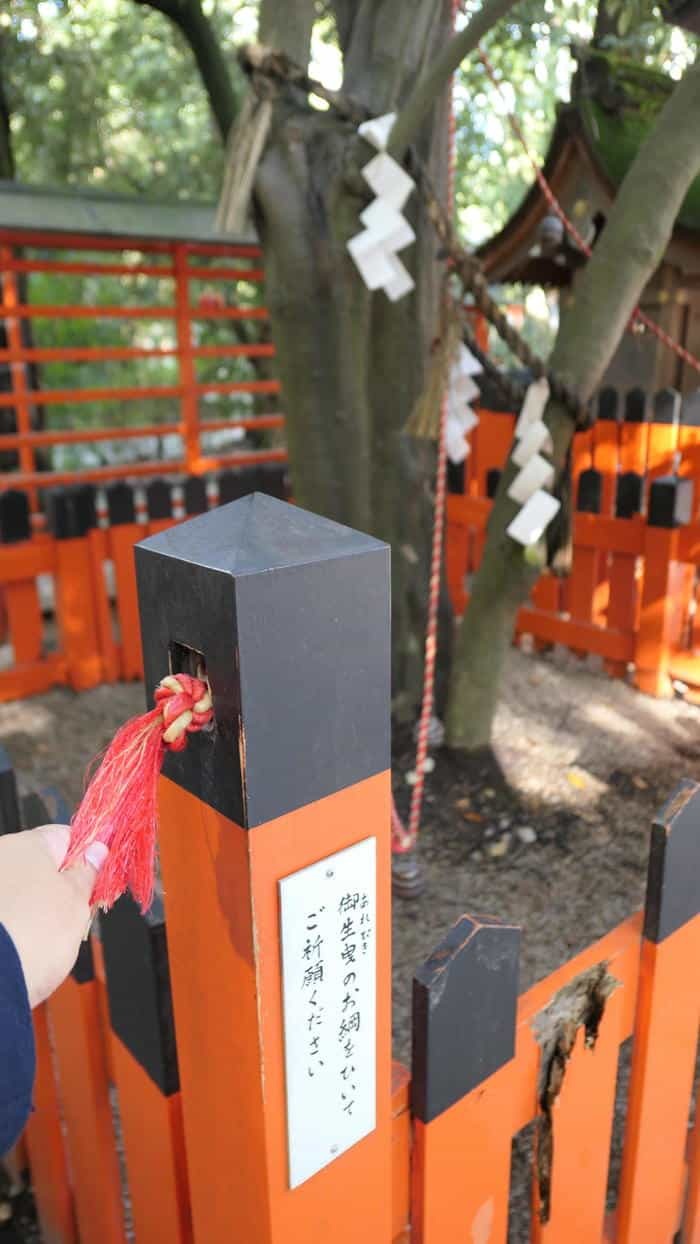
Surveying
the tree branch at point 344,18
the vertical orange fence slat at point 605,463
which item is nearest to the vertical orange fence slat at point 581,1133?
the vertical orange fence slat at point 605,463

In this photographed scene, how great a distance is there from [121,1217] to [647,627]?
3.20 meters

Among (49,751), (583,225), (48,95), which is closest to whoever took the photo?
(49,751)

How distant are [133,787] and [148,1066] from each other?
0.49 m

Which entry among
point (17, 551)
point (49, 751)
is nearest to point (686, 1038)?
point (49, 751)

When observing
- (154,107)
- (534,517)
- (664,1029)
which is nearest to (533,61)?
(534,517)

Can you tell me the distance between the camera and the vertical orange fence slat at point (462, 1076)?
3.16 ft

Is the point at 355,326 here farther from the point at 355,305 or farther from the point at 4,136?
the point at 4,136

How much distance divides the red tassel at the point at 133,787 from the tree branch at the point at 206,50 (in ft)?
22.4

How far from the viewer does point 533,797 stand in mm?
3162

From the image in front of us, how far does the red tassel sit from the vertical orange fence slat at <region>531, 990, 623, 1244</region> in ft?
2.31

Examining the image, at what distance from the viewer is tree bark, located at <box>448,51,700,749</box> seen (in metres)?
2.58

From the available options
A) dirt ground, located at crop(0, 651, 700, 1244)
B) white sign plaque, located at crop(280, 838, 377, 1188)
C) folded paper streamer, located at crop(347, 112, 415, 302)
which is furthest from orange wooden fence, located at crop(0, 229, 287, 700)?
white sign plaque, located at crop(280, 838, 377, 1188)

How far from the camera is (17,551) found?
13.9ft

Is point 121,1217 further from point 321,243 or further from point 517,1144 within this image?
point 321,243
